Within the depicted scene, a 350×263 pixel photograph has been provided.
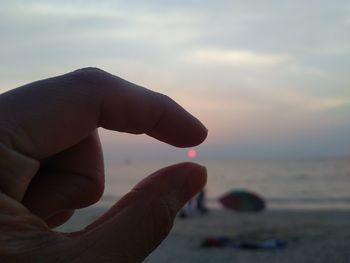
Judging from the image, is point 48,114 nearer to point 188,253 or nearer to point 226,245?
point 188,253

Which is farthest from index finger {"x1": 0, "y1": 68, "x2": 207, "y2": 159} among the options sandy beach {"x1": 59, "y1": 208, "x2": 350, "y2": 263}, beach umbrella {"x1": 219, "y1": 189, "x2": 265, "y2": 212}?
beach umbrella {"x1": 219, "y1": 189, "x2": 265, "y2": 212}

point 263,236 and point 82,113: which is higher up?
point 82,113

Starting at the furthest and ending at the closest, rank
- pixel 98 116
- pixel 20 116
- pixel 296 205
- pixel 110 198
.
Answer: pixel 110 198
pixel 296 205
pixel 98 116
pixel 20 116

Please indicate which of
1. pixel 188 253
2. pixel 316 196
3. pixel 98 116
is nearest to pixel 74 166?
pixel 98 116

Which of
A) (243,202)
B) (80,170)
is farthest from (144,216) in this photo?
(243,202)

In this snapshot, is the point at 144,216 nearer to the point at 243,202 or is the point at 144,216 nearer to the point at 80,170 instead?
the point at 80,170

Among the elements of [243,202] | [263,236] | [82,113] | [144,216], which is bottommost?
[243,202]
